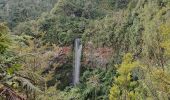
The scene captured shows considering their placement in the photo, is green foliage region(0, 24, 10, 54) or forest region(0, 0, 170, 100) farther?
forest region(0, 0, 170, 100)

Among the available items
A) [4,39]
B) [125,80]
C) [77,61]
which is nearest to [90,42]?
[77,61]

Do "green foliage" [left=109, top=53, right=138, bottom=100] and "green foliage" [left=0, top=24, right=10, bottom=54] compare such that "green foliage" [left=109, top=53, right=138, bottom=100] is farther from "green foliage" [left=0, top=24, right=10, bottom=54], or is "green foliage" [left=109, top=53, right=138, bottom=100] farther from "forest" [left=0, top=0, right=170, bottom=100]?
"green foliage" [left=0, top=24, right=10, bottom=54]

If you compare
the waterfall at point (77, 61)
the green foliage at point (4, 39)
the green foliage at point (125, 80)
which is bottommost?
the waterfall at point (77, 61)

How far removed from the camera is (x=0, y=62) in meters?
3.98

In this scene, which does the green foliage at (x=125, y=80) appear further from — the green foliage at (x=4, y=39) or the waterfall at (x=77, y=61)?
the waterfall at (x=77, y=61)

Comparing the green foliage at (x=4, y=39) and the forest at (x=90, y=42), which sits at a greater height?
the green foliage at (x=4, y=39)

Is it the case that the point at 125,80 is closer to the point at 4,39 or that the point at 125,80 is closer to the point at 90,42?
the point at 4,39

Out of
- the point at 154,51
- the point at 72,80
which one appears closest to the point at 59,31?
the point at 72,80

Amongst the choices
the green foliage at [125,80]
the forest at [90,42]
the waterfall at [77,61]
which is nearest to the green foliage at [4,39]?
the forest at [90,42]

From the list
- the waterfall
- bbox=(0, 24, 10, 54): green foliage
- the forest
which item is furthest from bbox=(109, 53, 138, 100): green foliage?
the waterfall

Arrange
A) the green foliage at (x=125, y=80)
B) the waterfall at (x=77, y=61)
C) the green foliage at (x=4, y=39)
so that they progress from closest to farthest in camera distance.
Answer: the green foliage at (x=4, y=39), the green foliage at (x=125, y=80), the waterfall at (x=77, y=61)

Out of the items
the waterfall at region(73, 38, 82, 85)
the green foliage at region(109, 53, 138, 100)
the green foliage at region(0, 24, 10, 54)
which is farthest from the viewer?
the waterfall at region(73, 38, 82, 85)

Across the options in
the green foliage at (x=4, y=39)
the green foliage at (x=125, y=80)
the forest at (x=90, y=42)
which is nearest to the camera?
the green foliage at (x=4, y=39)

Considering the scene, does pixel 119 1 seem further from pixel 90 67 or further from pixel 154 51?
pixel 154 51
